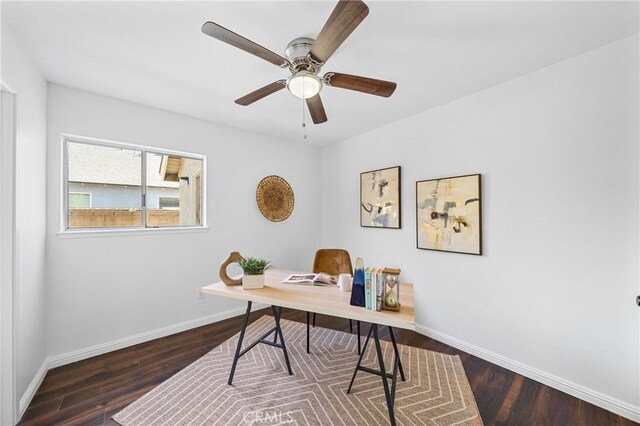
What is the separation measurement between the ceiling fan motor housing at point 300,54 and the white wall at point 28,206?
5.47 feet

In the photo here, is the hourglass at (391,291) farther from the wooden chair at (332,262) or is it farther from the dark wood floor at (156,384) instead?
the wooden chair at (332,262)

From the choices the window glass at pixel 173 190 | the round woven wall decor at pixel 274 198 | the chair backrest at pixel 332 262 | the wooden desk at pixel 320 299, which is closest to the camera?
the wooden desk at pixel 320 299

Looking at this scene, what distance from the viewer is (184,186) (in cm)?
322

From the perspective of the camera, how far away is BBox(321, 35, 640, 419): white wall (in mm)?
1768

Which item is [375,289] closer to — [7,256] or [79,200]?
[7,256]

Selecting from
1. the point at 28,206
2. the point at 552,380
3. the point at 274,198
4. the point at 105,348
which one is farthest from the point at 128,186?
the point at 552,380

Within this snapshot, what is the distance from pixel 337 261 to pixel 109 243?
237 centimetres

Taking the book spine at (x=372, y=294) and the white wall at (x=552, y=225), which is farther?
the white wall at (x=552, y=225)

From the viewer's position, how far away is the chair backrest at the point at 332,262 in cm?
313

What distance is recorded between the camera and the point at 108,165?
2.69 meters

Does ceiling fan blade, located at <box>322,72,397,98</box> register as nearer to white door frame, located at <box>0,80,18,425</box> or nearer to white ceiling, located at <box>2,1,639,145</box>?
white ceiling, located at <box>2,1,639,145</box>

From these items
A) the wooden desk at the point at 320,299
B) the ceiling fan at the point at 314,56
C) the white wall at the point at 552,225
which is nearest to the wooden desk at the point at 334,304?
the wooden desk at the point at 320,299

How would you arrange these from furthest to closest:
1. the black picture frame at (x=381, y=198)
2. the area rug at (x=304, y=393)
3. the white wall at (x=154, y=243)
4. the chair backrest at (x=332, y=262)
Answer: the black picture frame at (x=381, y=198) → the chair backrest at (x=332, y=262) → the white wall at (x=154, y=243) → the area rug at (x=304, y=393)

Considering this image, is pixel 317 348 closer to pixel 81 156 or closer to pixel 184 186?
pixel 184 186
